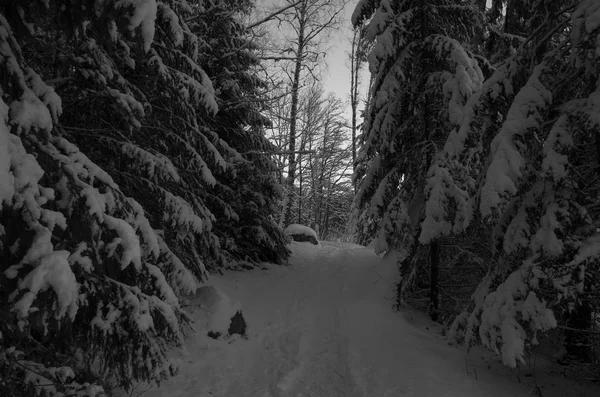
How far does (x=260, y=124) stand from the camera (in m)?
11.1

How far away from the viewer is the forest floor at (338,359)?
4.91 metres

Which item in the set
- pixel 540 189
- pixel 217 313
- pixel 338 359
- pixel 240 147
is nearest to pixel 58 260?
pixel 217 313

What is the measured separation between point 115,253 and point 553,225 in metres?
4.64

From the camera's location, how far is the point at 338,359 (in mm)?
5898

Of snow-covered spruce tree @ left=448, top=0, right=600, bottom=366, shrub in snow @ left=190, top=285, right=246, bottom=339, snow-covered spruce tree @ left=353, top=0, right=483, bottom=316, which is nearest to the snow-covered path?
shrub in snow @ left=190, top=285, right=246, bottom=339

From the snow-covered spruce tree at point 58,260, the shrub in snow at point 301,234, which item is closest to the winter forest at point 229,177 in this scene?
the snow-covered spruce tree at point 58,260

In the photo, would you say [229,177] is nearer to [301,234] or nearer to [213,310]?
[213,310]

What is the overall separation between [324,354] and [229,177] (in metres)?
5.53

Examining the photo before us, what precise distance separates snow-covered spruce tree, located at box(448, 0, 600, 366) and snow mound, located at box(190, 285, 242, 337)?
3.86 metres

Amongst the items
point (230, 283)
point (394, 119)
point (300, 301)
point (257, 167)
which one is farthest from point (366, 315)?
point (257, 167)

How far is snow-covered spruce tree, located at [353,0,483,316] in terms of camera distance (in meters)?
7.61

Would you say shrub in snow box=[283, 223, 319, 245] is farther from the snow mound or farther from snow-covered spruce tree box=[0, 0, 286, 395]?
snow-covered spruce tree box=[0, 0, 286, 395]

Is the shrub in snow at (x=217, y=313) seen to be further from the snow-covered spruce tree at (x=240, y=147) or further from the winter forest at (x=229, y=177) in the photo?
the snow-covered spruce tree at (x=240, y=147)

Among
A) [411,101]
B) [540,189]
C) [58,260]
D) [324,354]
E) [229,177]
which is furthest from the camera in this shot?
[229,177]
